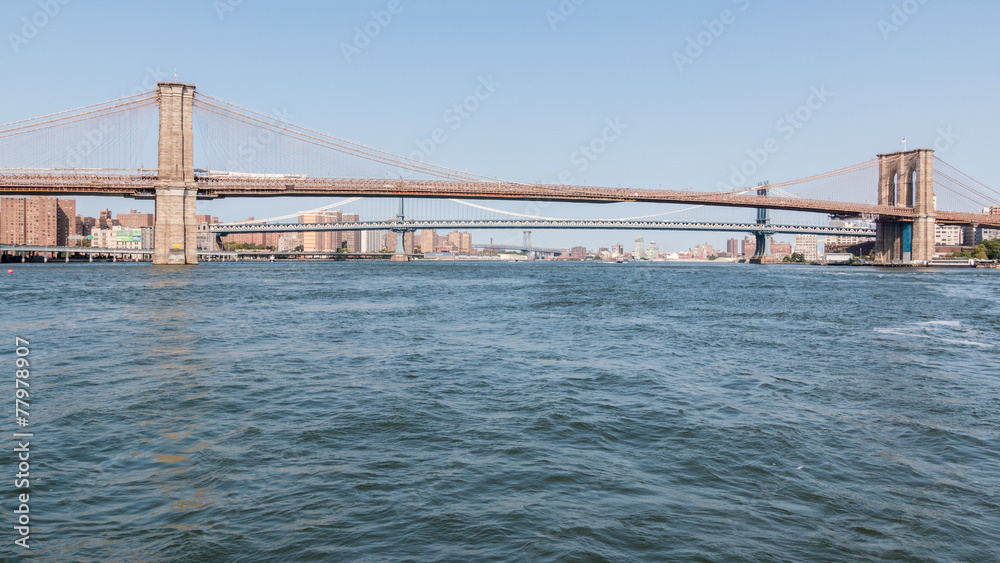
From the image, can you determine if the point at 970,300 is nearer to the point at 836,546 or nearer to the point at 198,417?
the point at 836,546

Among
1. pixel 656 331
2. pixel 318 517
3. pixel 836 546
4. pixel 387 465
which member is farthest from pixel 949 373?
pixel 318 517

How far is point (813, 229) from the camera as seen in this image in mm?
92125

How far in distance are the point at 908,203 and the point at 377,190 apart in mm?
63189

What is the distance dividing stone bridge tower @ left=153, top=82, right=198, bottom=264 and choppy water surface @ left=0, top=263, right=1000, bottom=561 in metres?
36.1

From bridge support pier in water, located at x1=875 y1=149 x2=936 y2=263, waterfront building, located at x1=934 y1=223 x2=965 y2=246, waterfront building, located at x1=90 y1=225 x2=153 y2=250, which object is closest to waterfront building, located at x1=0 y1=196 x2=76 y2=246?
waterfront building, located at x1=90 y1=225 x2=153 y2=250

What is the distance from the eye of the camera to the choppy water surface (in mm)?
4492

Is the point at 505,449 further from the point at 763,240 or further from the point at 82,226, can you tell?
the point at 82,226

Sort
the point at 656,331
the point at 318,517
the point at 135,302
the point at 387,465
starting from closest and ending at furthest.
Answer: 1. the point at 318,517
2. the point at 387,465
3. the point at 656,331
4. the point at 135,302

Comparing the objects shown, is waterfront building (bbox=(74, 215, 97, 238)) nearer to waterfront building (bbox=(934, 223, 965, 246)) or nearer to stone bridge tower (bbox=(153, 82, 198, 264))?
stone bridge tower (bbox=(153, 82, 198, 264))

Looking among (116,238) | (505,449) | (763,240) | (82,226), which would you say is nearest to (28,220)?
(116,238)

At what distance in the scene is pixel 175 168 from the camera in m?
47.4

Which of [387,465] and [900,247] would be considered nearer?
[387,465]

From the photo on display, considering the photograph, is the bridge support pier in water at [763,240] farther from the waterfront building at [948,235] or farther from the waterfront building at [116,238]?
the waterfront building at [116,238]

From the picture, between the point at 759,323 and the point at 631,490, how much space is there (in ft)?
48.3
